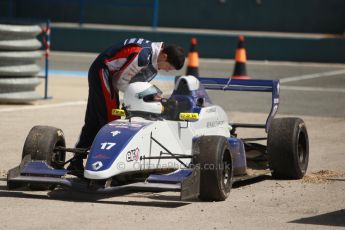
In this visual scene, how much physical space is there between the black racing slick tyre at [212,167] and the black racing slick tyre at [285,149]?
3.67 ft

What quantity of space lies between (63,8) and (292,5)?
22.5 feet

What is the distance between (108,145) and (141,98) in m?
0.73

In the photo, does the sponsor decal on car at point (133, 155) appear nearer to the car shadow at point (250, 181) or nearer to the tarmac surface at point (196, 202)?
the tarmac surface at point (196, 202)

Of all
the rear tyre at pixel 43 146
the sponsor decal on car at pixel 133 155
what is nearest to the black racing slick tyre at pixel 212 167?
the sponsor decal on car at pixel 133 155

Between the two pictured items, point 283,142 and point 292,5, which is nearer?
point 283,142

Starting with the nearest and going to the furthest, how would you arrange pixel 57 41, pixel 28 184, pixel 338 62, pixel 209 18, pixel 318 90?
pixel 28 184, pixel 318 90, pixel 338 62, pixel 57 41, pixel 209 18

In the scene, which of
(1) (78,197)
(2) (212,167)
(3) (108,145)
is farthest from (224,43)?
(3) (108,145)

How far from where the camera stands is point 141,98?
9.03 metres

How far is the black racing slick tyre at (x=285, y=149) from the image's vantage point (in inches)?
386

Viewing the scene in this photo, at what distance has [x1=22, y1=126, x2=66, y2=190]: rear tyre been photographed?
9078 mm

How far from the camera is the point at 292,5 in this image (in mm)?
28609

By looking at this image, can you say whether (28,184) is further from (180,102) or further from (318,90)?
(318,90)

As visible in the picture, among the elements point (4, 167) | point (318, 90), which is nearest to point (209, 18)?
point (318, 90)

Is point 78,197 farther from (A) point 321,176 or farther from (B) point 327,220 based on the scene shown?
(A) point 321,176
